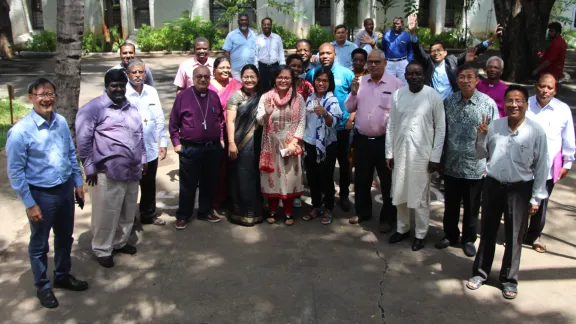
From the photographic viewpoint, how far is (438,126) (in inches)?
195

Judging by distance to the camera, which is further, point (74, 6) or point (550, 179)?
point (74, 6)

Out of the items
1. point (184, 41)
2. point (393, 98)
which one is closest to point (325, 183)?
point (393, 98)

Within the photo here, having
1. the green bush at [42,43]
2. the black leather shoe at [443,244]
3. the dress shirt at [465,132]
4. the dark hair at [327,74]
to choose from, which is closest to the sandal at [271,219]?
the dark hair at [327,74]

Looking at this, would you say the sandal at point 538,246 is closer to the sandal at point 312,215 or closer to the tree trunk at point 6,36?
the sandal at point 312,215

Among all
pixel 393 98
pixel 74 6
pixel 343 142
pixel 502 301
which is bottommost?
pixel 502 301

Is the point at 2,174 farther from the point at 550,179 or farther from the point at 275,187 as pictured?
the point at 550,179

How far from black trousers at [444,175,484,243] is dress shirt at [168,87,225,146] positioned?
2.42 metres

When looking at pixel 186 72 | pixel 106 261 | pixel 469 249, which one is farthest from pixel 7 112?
pixel 469 249

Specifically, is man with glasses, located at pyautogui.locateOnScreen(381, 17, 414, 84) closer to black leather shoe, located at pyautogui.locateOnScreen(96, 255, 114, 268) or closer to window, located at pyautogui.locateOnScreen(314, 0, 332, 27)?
black leather shoe, located at pyautogui.locateOnScreen(96, 255, 114, 268)

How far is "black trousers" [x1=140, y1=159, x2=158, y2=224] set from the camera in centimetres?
564

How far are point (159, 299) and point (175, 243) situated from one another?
1115 millimetres

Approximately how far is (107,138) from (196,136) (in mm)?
1061

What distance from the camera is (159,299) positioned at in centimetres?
437

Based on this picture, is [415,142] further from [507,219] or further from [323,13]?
[323,13]
